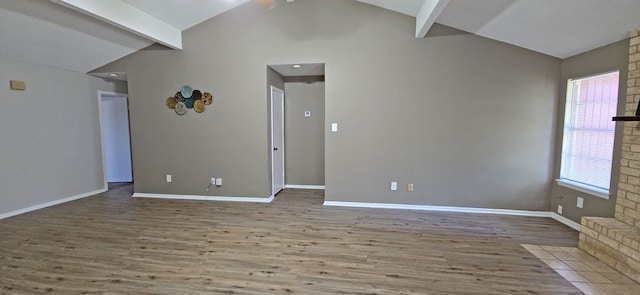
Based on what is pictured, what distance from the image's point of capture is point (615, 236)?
2.50 metres

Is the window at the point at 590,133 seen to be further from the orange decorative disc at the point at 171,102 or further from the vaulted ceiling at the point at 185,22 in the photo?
the orange decorative disc at the point at 171,102

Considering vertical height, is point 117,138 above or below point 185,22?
below

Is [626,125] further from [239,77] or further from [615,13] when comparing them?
[239,77]

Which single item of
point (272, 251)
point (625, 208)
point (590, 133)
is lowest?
point (272, 251)

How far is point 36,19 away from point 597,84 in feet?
21.4

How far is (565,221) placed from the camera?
3609mm

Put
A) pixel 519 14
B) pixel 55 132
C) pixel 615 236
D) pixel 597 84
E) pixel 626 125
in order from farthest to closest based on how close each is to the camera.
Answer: pixel 55 132, pixel 597 84, pixel 519 14, pixel 626 125, pixel 615 236

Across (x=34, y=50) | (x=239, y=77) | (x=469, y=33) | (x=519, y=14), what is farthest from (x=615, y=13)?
(x=34, y=50)

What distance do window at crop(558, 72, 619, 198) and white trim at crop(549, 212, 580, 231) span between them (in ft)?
1.48

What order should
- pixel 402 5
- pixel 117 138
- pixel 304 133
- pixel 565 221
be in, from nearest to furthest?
pixel 565 221 → pixel 402 5 → pixel 304 133 → pixel 117 138

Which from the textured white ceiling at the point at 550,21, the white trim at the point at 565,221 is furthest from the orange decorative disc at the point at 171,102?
the white trim at the point at 565,221

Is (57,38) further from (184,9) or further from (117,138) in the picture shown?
(117,138)

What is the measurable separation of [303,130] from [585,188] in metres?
4.17

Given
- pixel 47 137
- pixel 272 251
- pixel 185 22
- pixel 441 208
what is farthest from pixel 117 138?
pixel 441 208
